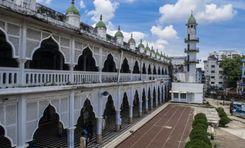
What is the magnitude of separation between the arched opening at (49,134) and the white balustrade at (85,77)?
3.29m

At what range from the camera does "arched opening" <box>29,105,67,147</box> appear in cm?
1534

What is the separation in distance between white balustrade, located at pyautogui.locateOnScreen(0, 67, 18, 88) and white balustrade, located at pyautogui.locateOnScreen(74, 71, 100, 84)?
4441 millimetres

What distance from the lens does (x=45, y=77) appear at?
453 inches

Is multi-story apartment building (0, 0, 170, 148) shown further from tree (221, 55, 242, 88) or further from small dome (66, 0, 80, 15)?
tree (221, 55, 242, 88)

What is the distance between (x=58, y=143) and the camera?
15.7 meters

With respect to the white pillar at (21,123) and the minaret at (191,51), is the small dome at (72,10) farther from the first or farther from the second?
the minaret at (191,51)

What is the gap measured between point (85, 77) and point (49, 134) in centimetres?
461

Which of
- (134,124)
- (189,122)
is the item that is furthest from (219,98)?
(134,124)

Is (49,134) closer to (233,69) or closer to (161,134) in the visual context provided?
(161,134)

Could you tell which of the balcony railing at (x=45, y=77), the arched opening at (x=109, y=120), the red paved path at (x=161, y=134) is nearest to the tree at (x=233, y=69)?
the red paved path at (x=161, y=134)

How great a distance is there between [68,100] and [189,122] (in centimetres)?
1675

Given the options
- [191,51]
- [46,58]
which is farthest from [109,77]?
[191,51]

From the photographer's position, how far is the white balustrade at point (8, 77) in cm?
916

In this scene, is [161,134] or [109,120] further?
[109,120]
